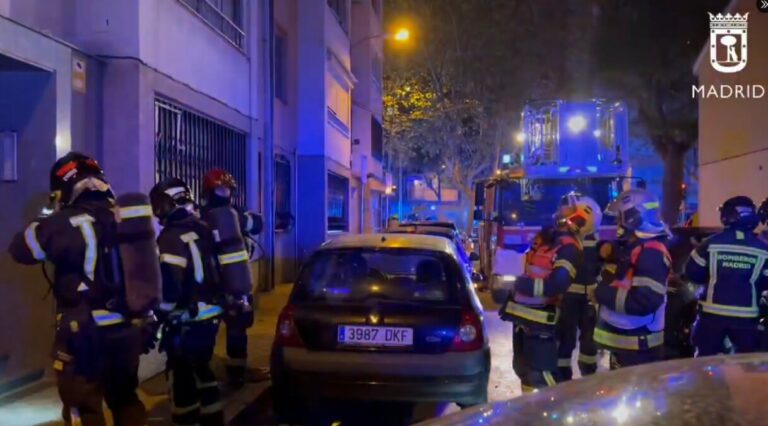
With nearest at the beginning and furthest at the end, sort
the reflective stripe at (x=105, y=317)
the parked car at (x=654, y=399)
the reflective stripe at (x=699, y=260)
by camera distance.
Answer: the parked car at (x=654, y=399) < the reflective stripe at (x=105, y=317) < the reflective stripe at (x=699, y=260)

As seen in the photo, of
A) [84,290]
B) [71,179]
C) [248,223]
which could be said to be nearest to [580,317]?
[248,223]


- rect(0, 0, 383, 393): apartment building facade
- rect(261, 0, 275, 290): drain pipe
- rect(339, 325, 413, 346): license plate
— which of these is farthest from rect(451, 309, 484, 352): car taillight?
rect(261, 0, 275, 290): drain pipe

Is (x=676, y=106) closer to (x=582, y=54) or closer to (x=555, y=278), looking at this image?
(x=582, y=54)

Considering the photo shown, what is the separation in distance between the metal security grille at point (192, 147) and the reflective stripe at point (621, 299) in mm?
5025

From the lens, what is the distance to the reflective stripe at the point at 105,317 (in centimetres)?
426

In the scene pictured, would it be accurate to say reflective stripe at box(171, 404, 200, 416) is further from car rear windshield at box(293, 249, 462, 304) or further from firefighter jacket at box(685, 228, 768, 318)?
firefighter jacket at box(685, 228, 768, 318)

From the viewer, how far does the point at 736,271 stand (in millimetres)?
5504

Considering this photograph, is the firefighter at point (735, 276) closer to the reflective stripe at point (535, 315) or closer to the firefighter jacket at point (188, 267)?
the reflective stripe at point (535, 315)

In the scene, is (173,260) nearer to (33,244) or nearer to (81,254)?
(81,254)

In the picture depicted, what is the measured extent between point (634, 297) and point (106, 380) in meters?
3.29

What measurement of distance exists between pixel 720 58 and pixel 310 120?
1230cm

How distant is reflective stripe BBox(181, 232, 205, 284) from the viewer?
5.16 m

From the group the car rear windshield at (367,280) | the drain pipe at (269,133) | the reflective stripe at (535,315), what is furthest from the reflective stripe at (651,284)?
the drain pipe at (269,133)

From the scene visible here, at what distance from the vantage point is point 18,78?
664cm
